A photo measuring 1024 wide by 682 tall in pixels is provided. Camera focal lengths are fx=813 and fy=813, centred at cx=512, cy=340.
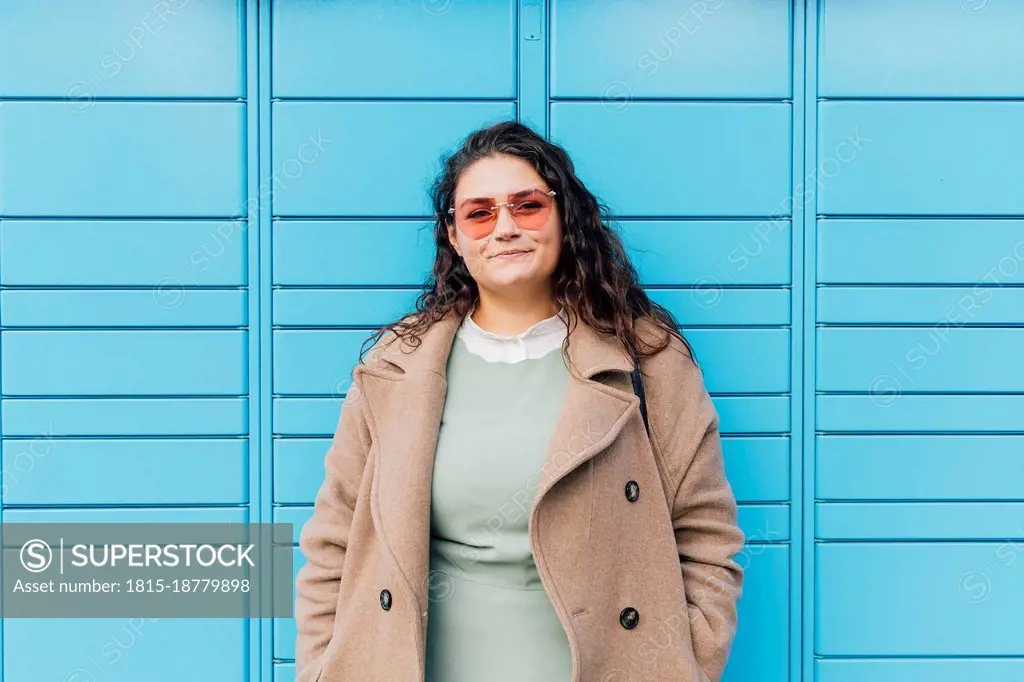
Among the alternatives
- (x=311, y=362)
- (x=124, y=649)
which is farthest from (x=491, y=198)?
(x=124, y=649)

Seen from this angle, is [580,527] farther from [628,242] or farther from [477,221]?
[628,242]

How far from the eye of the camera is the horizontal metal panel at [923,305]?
99.6 inches

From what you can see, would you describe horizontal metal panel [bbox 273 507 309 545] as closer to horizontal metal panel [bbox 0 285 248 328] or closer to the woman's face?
horizontal metal panel [bbox 0 285 248 328]

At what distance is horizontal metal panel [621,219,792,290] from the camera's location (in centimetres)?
252

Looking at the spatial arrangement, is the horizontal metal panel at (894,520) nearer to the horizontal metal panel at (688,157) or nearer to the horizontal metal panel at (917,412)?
the horizontal metal panel at (917,412)

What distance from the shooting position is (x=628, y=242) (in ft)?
8.28

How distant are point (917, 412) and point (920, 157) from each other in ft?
2.60

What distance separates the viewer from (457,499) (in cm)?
172

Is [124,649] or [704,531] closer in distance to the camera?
[704,531]

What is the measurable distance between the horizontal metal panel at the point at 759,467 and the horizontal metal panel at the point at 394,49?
1.32 metres

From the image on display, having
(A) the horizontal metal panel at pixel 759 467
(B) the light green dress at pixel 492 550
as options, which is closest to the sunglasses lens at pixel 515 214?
(B) the light green dress at pixel 492 550

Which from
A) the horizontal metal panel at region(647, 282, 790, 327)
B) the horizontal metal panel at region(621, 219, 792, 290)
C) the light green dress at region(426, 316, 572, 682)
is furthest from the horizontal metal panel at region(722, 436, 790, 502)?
the light green dress at region(426, 316, 572, 682)

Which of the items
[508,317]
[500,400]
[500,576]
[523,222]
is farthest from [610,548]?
[523,222]

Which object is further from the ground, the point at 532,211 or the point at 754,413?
the point at 532,211
